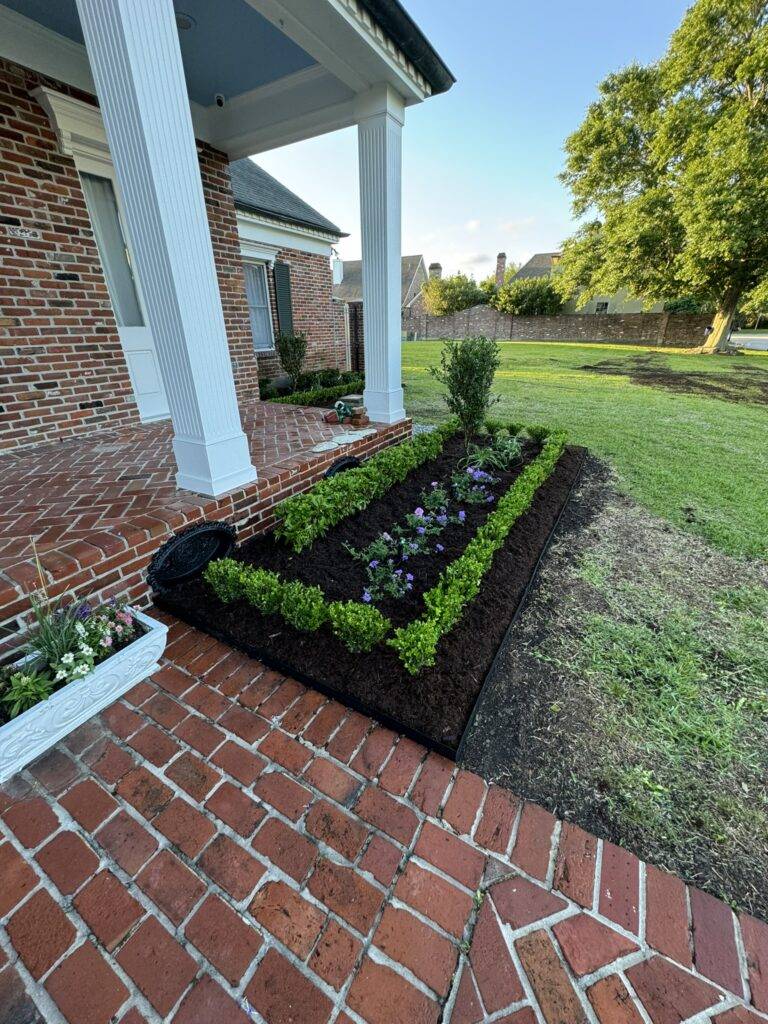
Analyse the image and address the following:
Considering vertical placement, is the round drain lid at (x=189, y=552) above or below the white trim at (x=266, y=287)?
below

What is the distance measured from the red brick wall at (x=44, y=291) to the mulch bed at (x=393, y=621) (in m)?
2.63

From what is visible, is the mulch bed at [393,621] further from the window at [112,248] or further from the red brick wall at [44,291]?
the window at [112,248]

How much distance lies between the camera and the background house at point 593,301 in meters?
25.6

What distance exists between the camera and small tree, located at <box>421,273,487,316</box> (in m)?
29.1

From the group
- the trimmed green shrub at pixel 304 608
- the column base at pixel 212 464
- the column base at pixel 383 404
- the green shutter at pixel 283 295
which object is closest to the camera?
the trimmed green shrub at pixel 304 608

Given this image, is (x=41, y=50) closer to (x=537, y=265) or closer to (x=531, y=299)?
(x=531, y=299)

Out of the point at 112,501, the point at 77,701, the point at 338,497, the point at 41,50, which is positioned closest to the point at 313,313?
the point at 41,50

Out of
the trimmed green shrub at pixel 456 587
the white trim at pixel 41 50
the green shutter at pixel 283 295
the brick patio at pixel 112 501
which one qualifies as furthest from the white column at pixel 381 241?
the green shutter at pixel 283 295

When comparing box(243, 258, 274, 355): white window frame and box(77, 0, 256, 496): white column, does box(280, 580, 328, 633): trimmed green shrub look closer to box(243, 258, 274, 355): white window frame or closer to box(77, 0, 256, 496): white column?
box(77, 0, 256, 496): white column

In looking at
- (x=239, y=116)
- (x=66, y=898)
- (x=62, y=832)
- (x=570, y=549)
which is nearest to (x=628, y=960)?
(x=66, y=898)

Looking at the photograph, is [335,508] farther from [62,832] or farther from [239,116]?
[239,116]

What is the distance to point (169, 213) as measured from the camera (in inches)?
91.0

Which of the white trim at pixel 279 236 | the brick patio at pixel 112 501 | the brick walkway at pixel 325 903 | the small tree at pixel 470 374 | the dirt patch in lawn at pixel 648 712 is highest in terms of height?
the white trim at pixel 279 236

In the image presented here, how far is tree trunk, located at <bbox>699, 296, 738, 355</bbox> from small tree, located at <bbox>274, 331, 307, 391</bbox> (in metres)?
16.9
